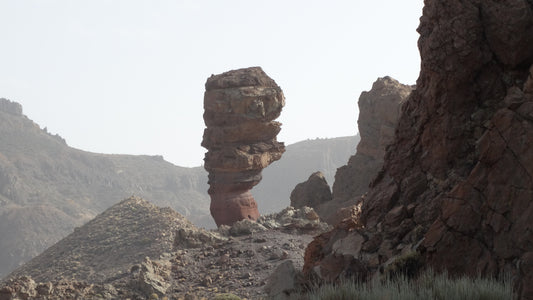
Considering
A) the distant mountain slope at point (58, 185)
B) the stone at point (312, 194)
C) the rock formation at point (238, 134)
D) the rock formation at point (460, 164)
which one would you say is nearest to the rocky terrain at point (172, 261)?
the rock formation at point (460, 164)

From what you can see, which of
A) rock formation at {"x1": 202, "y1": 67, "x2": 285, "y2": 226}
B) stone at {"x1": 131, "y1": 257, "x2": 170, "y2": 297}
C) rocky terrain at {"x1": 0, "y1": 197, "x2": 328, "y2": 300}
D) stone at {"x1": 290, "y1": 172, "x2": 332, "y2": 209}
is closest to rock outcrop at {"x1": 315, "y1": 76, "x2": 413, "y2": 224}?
stone at {"x1": 290, "y1": 172, "x2": 332, "y2": 209}

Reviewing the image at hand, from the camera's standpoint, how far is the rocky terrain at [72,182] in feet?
239

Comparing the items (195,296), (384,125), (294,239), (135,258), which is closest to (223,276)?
(195,296)

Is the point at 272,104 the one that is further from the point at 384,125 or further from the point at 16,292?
the point at 16,292

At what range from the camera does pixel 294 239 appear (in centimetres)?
2211

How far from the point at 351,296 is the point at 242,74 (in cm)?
2592

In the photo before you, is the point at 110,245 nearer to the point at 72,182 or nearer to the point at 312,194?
the point at 312,194

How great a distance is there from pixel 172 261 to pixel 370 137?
44.1 ft

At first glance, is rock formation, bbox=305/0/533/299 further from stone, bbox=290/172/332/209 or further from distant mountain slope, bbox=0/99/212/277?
distant mountain slope, bbox=0/99/212/277

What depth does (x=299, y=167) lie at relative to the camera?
13775 cm

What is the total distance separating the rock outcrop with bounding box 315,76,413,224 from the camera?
29.7 metres

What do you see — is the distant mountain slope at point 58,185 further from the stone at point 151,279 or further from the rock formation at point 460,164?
the rock formation at point 460,164

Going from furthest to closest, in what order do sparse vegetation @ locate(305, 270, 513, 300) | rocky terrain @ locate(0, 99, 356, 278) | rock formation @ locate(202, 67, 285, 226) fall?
rocky terrain @ locate(0, 99, 356, 278) < rock formation @ locate(202, 67, 285, 226) < sparse vegetation @ locate(305, 270, 513, 300)

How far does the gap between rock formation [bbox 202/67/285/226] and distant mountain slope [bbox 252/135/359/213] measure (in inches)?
3587
